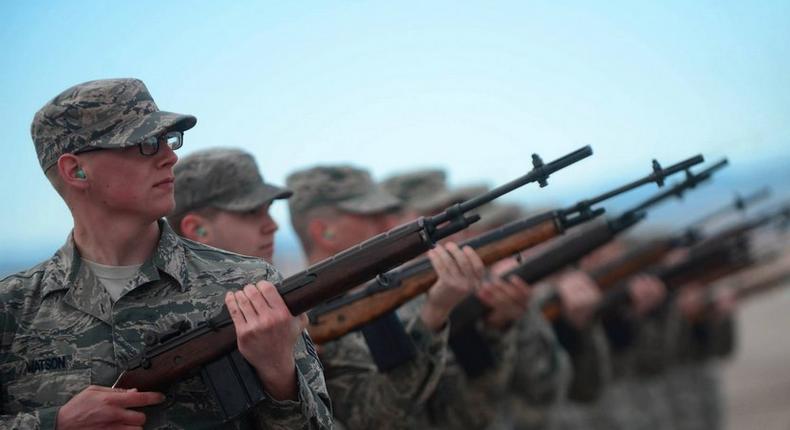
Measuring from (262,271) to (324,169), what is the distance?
349cm

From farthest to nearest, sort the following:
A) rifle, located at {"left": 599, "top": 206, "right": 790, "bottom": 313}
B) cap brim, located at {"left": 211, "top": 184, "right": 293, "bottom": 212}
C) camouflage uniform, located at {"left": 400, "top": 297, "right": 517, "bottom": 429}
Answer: rifle, located at {"left": 599, "top": 206, "right": 790, "bottom": 313}
camouflage uniform, located at {"left": 400, "top": 297, "right": 517, "bottom": 429}
cap brim, located at {"left": 211, "top": 184, "right": 293, "bottom": 212}

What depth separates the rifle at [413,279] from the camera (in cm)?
607

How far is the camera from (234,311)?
Result: 395 centimetres

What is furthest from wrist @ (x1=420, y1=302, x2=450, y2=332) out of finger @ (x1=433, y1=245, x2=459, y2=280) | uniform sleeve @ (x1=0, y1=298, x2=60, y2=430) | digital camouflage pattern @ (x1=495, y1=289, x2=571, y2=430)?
uniform sleeve @ (x1=0, y1=298, x2=60, y2=430)

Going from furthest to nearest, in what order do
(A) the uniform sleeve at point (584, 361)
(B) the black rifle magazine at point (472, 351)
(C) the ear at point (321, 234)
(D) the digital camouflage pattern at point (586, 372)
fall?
(D) the digital camouflage pattern at point (586, 372) → (A) the uniform sleeve at point (584, 361) → (B) the black rifle magazine at point (472, 351) → (C) the ear at point (321, 234)

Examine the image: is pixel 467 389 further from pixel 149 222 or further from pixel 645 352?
pixel 645 352

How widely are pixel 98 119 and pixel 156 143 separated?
24cm

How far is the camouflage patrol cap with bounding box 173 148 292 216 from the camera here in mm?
6086

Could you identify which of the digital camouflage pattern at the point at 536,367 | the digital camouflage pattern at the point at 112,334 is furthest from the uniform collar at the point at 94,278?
the digital camouflage pattern at the point at 536,367

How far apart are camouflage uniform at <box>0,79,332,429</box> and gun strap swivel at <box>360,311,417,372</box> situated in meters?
1.91

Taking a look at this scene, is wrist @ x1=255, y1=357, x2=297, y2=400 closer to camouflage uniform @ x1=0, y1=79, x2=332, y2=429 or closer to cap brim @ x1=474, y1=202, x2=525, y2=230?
camouflage uniform @ x1=0, y1=79, x2=332, y2=429

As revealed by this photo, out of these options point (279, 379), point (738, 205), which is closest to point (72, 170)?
point (279, 379)

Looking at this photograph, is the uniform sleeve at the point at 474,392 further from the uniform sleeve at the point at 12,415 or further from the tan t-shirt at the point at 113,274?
the uniform sleeve at the point at 12,415

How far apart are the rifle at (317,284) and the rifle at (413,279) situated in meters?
1.46
